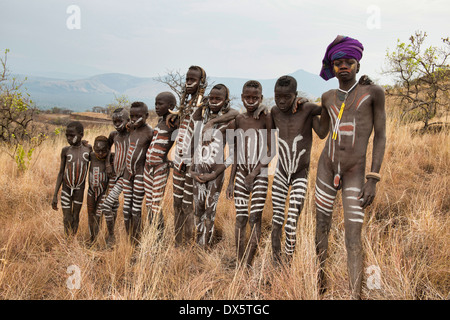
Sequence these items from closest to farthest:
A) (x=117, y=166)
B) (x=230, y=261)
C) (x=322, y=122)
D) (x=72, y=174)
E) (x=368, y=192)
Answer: (x=368, y=192) < (x=322, y=122) < (x=230, y=261) < (x=117, y=166) < (x=72, y=174)

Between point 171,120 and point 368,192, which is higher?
point 171,120

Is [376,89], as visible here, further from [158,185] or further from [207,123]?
[158,185]

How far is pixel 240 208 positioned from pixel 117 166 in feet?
5.99

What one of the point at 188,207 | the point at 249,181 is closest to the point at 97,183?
the point at 188,207

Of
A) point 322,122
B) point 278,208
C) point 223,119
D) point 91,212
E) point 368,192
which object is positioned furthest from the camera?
point 91,212

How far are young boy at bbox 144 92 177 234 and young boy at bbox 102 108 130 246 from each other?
0.39 metres

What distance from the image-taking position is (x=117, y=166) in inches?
167

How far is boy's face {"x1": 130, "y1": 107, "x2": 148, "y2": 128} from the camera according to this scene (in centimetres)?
412

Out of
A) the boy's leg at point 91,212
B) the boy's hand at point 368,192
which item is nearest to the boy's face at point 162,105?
the boy's leg at point 91,212

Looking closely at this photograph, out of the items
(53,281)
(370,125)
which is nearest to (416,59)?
(370,125)

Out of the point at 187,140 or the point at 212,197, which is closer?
the point at 212,197
